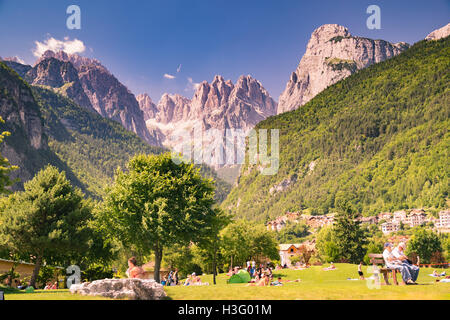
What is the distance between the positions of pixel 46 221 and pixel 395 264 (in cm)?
3425

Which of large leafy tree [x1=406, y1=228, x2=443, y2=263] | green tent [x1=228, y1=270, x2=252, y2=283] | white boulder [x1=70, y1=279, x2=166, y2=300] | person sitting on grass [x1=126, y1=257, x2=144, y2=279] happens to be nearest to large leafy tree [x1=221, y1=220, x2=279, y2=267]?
green tent [x1=228, y1=270, x2=252, y2=283]

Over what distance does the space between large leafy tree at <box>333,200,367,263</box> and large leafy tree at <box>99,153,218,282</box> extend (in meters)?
75.6

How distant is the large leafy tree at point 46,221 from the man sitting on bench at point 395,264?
30385 mm

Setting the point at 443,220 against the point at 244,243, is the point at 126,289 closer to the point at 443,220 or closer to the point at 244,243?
the point at 244,243

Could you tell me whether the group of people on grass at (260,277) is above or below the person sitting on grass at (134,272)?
below

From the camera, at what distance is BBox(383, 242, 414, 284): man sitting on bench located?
19516 mm

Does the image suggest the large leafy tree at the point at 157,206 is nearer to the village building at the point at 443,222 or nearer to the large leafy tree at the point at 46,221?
the large leafy tree at the point at 46,221

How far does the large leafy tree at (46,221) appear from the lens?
37719 millimetres

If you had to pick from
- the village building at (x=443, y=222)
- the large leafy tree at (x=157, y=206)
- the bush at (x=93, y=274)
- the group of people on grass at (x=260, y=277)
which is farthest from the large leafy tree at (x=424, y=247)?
the bush at (x=93, y=274)

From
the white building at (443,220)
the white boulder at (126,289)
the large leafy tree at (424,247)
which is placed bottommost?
the large leafy tree at (424,247)

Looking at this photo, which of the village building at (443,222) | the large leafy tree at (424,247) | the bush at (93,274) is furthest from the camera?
the village building at (443,222)
